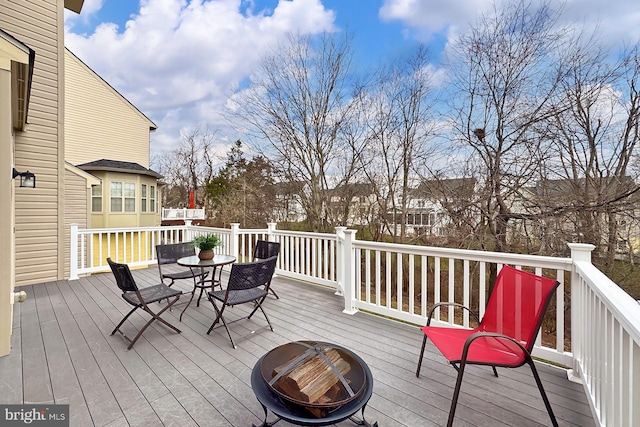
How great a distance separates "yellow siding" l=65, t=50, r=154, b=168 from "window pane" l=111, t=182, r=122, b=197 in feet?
4.66

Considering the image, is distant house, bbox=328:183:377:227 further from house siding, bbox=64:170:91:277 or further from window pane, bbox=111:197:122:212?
window pane, bbox=111:197:122:212

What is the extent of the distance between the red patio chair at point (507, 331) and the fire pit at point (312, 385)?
0.63 meters

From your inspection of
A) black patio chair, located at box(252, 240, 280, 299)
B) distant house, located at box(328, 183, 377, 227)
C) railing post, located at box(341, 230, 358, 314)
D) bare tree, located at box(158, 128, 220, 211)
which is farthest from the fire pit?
bare tree, located at box(158, 128, 220, 211)

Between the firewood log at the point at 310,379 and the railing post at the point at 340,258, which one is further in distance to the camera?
the railing post at the point at 340,258

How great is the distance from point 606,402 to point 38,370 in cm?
412

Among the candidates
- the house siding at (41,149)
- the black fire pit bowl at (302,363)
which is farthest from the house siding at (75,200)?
the black fire pit bowl at (302,363)

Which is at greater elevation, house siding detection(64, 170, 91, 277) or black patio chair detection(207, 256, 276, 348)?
Answer: house siding detection(64, 170, 91, 277)

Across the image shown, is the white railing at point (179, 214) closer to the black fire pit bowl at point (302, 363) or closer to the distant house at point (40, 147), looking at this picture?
the distant house at point (40, 147)

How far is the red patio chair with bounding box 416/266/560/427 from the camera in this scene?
175 cm

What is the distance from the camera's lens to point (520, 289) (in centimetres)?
213

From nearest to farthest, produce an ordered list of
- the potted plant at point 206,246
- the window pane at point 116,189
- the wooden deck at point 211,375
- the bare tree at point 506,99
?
the wooden deck at point 211,375 < the potted plant at point 206,246 < the bare tree at point 506,99 < the window pane at point 116,189

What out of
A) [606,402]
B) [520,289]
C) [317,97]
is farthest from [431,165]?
[606,402]

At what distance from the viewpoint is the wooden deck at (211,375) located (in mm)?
1928

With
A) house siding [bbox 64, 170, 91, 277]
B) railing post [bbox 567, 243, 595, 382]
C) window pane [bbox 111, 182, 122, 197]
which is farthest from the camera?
window pane [bbox 111, 182, 122, 197]
